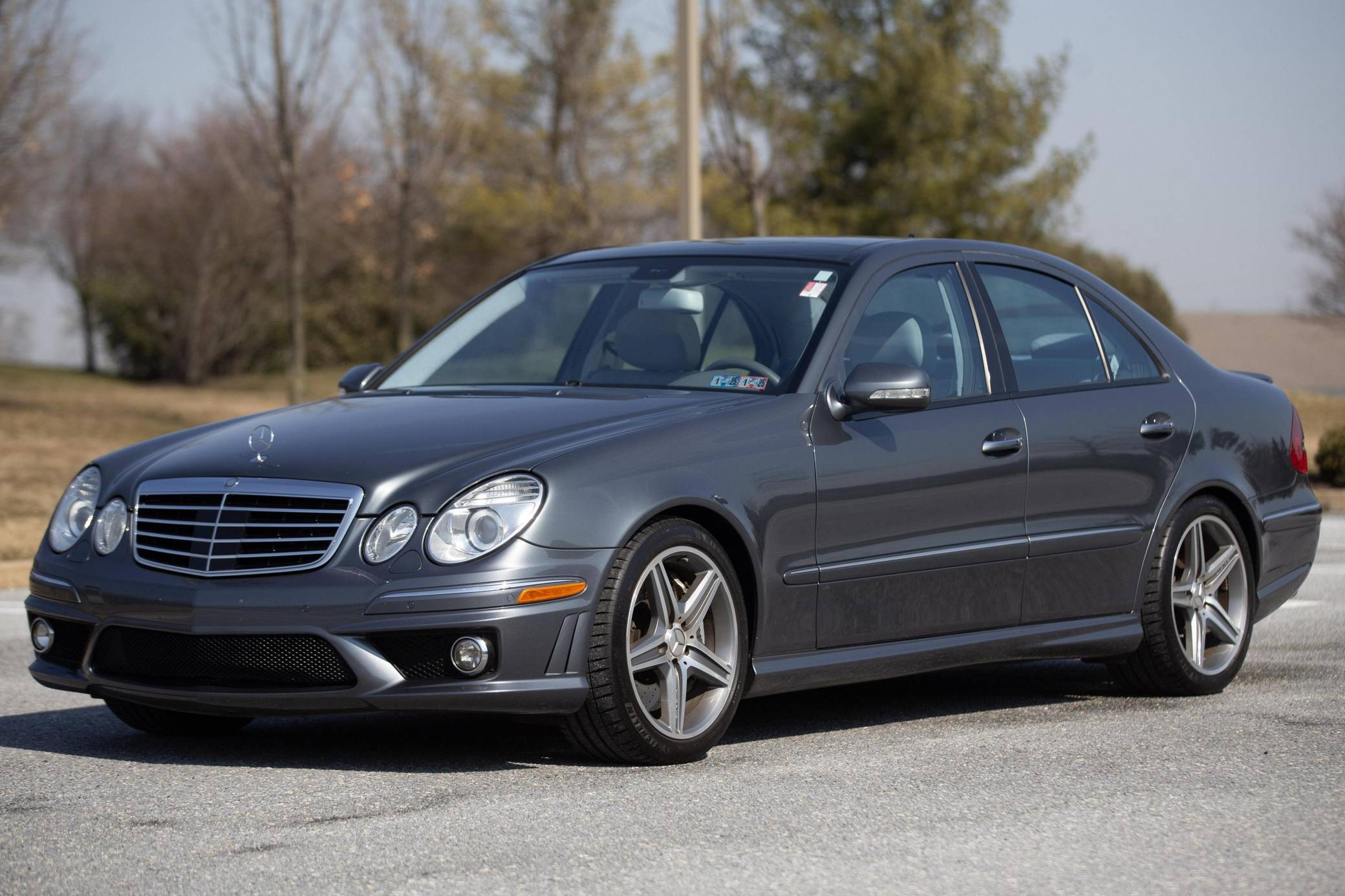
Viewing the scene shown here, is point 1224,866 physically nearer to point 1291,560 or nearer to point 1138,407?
point 1138,407

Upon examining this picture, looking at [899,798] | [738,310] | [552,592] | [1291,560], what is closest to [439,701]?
[552,592]

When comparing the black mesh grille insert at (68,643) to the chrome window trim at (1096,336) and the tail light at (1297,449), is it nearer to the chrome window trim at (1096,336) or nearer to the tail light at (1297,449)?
the chrome window trim at (1096,336)

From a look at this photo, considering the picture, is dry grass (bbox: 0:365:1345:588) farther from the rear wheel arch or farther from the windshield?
the rear wheel arch

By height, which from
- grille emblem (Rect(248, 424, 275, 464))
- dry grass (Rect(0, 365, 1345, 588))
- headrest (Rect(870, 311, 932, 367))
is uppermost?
headrest (Rect(870, 311, 932, 367))

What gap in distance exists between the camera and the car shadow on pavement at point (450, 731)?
18.2 ft

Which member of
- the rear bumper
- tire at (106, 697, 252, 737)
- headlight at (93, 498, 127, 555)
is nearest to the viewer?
headlight at (93, 498, 127, 555)

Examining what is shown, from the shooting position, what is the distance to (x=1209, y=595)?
23.3 feet

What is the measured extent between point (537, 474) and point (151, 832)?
139 centimetres

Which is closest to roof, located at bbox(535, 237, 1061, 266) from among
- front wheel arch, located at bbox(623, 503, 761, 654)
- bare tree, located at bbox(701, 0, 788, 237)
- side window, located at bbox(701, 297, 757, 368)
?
side window, located at bbox(701, 297, 757, 368)

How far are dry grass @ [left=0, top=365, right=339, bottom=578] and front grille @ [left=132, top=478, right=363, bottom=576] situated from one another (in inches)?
228

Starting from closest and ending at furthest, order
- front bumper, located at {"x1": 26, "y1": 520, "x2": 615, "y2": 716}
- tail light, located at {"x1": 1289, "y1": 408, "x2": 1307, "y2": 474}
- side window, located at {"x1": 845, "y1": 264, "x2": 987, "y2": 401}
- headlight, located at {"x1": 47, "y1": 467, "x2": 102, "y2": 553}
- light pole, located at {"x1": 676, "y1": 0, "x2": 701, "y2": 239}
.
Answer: front bumper, located at {"x1": 26, "y1": 520, "x2": 615, "y2": 716} → headlight, located at {"x1": 47, "y1": 467, "x2": 102, "y2": 553} → side window, located at {"x1": 845, "y1": 264, "x2": 987, "y2": 401} → tail light, located at {"x1": 1289, "y1": 408, "x2": 1307, "y2": 474} → light pole, located at {"x1": 676, "y1": 0, "x2": 701, "y2": 239}

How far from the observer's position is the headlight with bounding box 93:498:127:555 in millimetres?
5523

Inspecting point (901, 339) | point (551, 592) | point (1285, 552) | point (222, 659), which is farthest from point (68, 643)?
point (1285, 552)

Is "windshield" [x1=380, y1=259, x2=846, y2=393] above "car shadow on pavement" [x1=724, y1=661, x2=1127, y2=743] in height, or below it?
above
